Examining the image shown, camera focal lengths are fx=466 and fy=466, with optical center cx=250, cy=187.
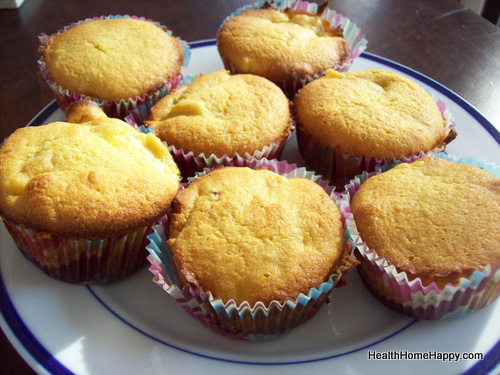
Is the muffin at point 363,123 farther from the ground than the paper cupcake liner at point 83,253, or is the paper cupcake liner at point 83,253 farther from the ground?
the muffin at point 363,123

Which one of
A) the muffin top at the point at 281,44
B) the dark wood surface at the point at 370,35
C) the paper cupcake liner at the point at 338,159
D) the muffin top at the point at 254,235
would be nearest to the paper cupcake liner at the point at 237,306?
the muffin top at the point at 254,235

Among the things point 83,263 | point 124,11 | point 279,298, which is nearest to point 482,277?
point 279,298

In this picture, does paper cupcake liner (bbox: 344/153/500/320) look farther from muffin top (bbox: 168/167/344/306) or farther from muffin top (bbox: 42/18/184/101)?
muffin top (bbox: 42/18/184/101)

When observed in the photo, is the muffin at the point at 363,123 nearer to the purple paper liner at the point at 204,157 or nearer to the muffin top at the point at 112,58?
the purple paper liner at the point at 204,157

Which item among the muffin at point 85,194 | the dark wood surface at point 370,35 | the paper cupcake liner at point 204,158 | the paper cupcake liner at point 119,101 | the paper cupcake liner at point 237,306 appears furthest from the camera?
the dark wood surface at point 370,35

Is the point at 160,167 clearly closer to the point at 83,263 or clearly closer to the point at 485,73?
the point at 83,263

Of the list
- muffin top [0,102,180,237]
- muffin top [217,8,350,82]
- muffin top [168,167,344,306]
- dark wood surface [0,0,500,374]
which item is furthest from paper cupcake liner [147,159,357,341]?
dark wood surface [0,0,500,374]

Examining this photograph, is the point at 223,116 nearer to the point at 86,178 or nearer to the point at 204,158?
the point at 204,158
